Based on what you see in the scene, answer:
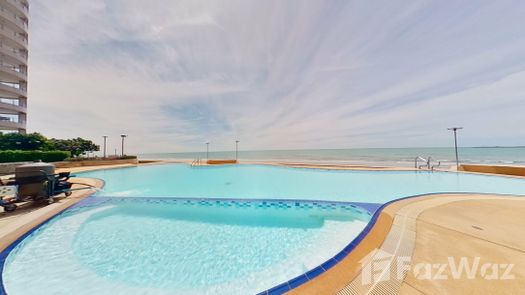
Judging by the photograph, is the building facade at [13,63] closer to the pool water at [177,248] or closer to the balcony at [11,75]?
the balcony at [11,75]

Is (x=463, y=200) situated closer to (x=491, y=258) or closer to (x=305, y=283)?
(x=491, y=258)

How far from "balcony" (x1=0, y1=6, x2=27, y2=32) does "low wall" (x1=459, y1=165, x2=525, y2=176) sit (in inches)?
1592

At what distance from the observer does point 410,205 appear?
4047 mm

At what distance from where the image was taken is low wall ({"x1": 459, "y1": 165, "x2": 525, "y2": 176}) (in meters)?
9.10

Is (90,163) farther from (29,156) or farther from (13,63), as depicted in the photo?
(13,63)

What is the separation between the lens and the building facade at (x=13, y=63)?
16781 millimetres

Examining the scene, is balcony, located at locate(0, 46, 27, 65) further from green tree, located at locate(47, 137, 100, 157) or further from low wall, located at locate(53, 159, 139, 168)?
low wall, located at locate(53, 159, 139, 168)

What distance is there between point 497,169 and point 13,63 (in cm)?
4067

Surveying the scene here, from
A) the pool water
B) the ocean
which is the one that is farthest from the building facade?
the ocean

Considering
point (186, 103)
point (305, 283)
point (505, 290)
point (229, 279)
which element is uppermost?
point (186, 103)

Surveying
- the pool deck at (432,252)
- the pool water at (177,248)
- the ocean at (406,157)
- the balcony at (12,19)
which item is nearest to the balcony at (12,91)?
the balcony at (12,19)

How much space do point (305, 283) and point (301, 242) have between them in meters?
1.49

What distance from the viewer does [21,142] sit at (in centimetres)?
1488

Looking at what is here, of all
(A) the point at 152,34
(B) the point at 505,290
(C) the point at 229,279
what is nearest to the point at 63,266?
(C) the point at 229,279
